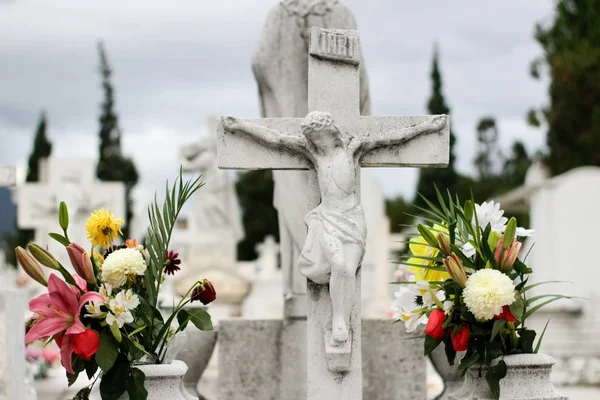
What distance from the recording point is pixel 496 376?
3.61 meters

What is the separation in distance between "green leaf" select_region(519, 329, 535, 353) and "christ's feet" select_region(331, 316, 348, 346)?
2.45 ft

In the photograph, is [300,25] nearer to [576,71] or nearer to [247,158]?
[247,158]

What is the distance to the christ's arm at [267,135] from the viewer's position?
4.16 m

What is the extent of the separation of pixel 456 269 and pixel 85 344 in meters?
1.50

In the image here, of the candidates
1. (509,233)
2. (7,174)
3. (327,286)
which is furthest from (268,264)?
(509,233)

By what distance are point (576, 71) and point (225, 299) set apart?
574 inches

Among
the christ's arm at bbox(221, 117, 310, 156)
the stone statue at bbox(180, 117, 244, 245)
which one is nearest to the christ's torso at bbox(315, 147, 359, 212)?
the christ's arm at bbox(221, 117, 310, 156)

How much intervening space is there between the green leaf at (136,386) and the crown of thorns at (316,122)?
1296 millimetres

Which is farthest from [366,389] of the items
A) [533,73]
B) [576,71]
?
[533,73]

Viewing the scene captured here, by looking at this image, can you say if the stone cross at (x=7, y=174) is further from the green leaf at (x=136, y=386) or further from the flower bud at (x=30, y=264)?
the green leaf at (x=136, y=386)

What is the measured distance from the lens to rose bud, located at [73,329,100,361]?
11.5 ft

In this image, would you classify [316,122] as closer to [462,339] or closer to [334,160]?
[334,160]

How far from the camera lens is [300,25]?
18.3 feet

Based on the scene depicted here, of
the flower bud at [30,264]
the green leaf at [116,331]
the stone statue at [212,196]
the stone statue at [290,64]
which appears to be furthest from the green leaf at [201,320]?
the stone statue at [212,196]
